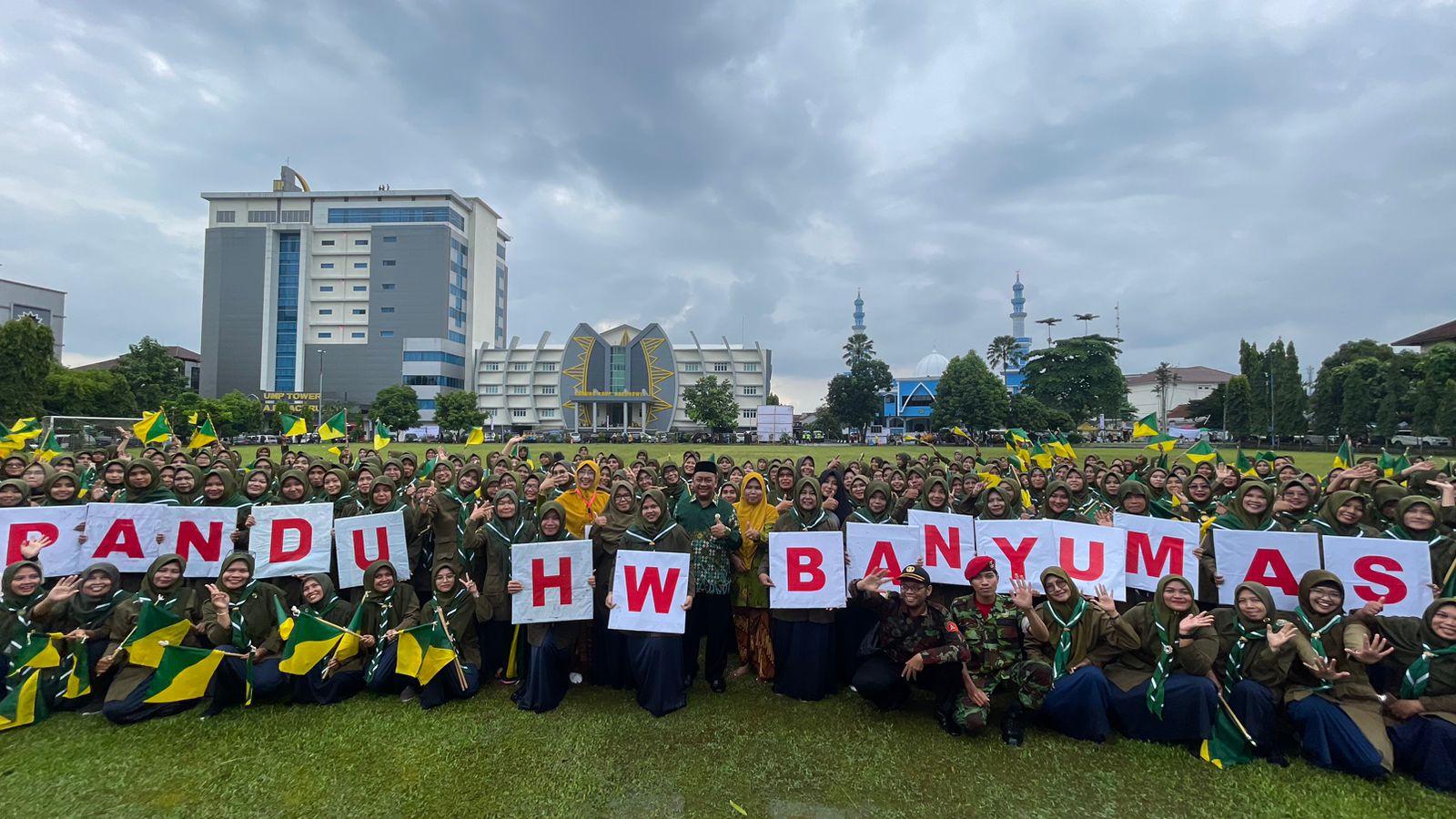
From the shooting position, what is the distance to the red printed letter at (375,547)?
597cm

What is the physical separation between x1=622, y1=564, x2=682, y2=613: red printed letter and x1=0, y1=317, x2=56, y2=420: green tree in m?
46.2

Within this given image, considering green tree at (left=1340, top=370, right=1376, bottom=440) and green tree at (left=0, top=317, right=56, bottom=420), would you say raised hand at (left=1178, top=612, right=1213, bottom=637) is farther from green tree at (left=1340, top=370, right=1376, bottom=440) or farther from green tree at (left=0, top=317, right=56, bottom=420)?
green tree at (left=1340, top=370, right=1376, bottom=440)

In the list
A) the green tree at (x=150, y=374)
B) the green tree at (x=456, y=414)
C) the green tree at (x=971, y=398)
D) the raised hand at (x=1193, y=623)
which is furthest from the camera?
the green tree at (x=456, y=414)

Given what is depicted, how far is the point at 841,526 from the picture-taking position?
6.78 meters

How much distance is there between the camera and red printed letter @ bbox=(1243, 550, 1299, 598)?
5.03 meters

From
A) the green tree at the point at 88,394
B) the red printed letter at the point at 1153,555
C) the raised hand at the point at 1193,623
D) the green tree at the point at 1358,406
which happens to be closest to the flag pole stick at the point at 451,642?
the raised hand at the point at 1193,623

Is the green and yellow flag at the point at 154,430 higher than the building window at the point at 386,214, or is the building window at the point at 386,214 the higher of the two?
the building window at the point at 386,214

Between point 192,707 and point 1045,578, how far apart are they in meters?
6.88

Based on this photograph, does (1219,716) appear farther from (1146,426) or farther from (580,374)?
(580,374)

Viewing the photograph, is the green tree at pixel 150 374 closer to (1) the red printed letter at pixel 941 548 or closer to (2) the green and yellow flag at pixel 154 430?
(2) the green and yellow flag at pixel 154 430

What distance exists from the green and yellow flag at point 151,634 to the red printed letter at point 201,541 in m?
1.00

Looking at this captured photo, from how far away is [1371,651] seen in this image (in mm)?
4234

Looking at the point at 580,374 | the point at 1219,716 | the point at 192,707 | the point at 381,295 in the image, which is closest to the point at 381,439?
the point at 192,707

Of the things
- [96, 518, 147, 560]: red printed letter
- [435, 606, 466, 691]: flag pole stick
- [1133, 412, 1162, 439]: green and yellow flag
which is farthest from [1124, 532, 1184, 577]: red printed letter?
[96, 518, 147, 560]: red printed letter
